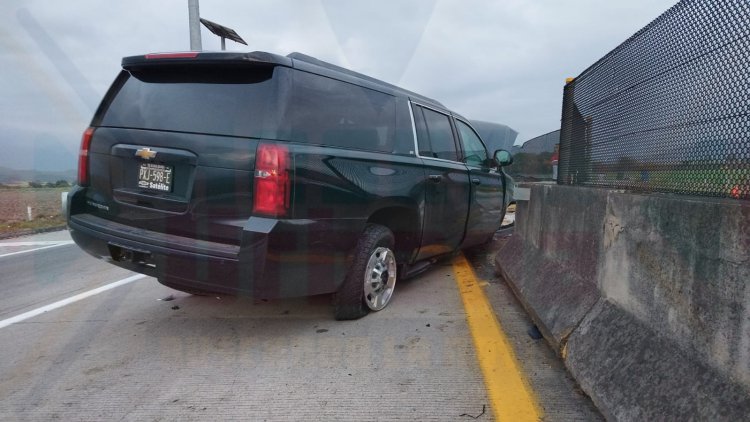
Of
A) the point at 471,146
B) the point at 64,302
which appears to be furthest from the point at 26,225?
the point at 471,146

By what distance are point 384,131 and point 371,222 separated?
2.45 feet

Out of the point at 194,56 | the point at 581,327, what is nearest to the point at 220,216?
the point at 194,56

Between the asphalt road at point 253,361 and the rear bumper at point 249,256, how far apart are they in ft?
1.56

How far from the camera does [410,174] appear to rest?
382 centimetres

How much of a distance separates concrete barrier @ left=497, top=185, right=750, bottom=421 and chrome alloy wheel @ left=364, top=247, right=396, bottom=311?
1.23 meters

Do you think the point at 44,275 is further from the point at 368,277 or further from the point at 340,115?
the point at 340,115

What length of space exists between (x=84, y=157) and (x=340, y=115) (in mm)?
1890

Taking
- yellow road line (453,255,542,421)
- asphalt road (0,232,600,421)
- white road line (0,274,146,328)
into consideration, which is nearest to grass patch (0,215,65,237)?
white road line (0,274,146,328)

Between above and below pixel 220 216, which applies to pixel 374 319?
below

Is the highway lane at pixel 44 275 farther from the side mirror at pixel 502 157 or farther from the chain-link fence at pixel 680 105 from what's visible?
the chain-link fence at pixel 680 105

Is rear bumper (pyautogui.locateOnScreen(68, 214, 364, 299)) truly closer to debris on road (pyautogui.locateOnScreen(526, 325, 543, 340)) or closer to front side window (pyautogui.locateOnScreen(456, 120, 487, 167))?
debris on road (pyautogui.locateOnScreen(526, 325, 543, 340))

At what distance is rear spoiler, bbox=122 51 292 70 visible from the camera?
2.82 metres

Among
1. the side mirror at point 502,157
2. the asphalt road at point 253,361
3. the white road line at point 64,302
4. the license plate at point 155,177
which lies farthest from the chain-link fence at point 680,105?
the white road line at point 64,302

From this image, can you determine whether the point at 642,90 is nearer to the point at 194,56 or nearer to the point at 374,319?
the point at 374,319
